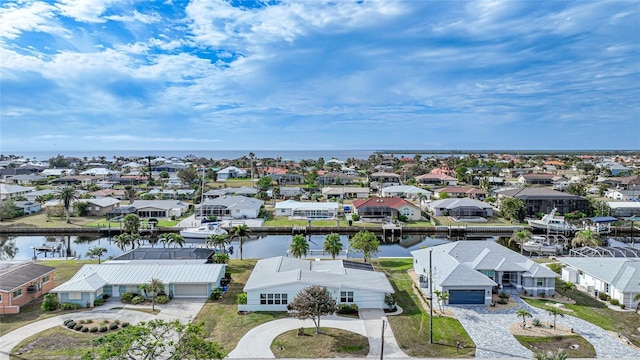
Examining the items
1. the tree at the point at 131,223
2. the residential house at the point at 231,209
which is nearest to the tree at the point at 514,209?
the residential house at the point at 231,209

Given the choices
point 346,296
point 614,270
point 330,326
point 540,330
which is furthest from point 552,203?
point 330,326

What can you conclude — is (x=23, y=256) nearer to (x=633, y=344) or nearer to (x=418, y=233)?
(x=418, y=233)

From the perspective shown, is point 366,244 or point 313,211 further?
point 313,211

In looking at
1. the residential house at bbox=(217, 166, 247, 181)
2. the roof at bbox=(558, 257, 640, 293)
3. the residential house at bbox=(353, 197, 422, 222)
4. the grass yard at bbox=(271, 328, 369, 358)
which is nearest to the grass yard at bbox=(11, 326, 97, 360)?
the grass yard at bbox=(271, 328, 369, 358)

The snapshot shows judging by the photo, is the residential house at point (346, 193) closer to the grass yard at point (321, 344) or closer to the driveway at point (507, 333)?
the driveway at point (507, 333)

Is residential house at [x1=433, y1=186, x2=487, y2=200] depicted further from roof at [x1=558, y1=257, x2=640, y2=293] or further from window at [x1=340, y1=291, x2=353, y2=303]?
window at [x1=340, y1=291, x2=353, y2=303]

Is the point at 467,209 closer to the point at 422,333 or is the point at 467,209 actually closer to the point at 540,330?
the point at 540,330
